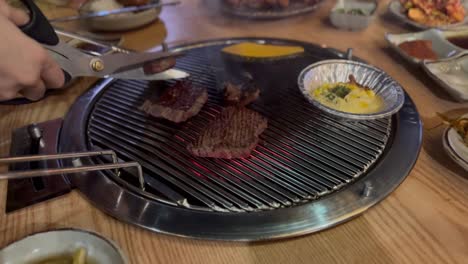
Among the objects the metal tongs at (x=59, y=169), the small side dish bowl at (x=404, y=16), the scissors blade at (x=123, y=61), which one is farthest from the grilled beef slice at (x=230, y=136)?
the small side dish bowl at (x=404, y=16)

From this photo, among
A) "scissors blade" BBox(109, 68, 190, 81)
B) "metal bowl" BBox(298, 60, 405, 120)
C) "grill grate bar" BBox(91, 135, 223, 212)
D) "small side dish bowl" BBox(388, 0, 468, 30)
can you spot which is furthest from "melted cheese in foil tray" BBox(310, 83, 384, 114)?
"small side dish bowl" BBox(388, 0, 468, 30)

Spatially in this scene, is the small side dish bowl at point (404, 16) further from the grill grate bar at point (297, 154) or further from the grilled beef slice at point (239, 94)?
the grill grate bar at point (297, 154)

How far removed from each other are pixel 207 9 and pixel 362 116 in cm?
169

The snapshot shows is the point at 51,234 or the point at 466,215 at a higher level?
the point at 51,234

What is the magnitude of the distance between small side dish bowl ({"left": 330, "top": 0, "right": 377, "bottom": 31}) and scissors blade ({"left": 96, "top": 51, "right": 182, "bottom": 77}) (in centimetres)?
132

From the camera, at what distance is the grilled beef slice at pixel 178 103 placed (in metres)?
1.76

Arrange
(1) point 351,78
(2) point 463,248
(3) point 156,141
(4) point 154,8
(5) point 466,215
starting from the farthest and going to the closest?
1. (4) point 154,8
2. (1) point 351,78
3. (3) point 156,141
4. (5) point 466,215
5. (2) point 463,248

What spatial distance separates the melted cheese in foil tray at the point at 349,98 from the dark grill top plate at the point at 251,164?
0.24 feet

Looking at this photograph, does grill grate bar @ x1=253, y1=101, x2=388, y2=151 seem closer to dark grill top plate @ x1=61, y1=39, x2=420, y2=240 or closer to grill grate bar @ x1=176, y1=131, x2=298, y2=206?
dark grill top plate @ x1=61, y1=39, x2=420, y2=240

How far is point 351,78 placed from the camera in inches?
77.8

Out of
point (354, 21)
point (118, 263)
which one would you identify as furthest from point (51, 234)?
point (354, 21)

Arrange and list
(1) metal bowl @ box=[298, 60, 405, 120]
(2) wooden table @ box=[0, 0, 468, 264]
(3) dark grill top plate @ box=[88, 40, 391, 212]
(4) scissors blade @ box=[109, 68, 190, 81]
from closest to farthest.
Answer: (2) wooden table @ box=[0, 0, 468, 264], (3) dark grill top plate @ box=[88, 40, 391, 212], (4) scissors blade @ box=[109, 68, 190, 81], (1) metal bowl @ box=[298, 60, 405, 120]

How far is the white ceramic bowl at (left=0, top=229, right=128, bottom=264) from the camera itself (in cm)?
106

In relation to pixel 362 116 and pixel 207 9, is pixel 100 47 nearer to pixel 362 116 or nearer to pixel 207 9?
pixel 207 9
